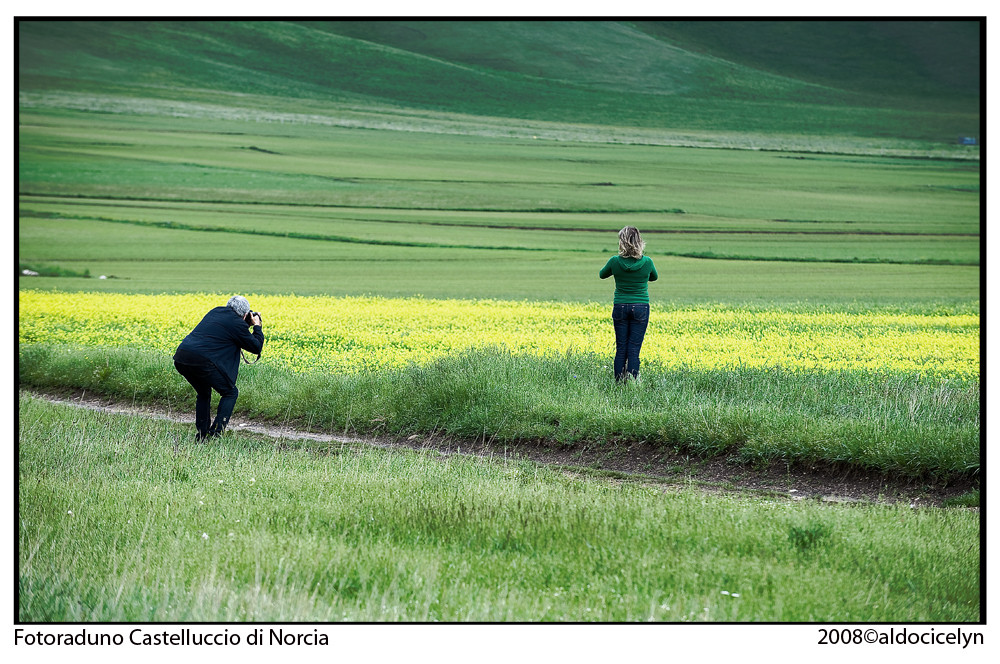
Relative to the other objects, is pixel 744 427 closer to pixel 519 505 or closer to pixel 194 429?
pixel 519 505

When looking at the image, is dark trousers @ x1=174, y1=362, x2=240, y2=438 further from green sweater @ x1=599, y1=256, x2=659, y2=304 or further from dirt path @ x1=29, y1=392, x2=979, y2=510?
green sweater @ x1=599, y1=256, x2=659, y2=304

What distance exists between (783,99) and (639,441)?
18224 cm

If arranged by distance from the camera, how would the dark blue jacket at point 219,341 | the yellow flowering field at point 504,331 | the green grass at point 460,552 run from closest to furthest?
1. the green grass at point 460,552
2. the dark blue jacket at point 219,341
3. the yellow flowering field at point 504,331

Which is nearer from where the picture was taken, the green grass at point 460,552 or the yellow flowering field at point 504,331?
the green grass at point 460,552

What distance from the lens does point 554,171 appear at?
97.3 metres

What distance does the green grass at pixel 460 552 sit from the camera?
5.09m

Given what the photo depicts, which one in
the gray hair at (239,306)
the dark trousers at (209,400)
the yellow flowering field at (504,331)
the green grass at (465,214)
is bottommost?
the dark trousers at (209,400)

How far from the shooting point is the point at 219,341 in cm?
1095

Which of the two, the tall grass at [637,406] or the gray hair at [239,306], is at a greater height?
the gray hair at [239,306]

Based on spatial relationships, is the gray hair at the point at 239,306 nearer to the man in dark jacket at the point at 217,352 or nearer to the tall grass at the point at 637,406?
the man in dark jacket at the point at 217,352

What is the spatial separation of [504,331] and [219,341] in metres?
9.93

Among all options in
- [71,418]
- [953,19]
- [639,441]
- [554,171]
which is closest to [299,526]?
[639,441]

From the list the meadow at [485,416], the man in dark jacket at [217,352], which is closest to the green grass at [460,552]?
the meadow at [485,416]

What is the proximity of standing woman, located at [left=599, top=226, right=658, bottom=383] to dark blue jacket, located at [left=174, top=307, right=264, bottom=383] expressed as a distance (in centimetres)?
444
